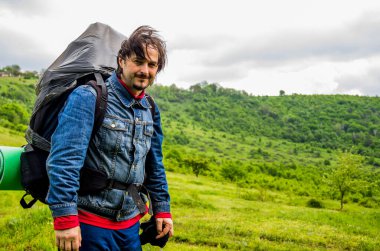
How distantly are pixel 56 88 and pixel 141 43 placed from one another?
79 centimetres

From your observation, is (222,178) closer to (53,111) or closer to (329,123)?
(53,111)

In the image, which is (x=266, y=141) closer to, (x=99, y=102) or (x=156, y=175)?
(x=156, y=175)

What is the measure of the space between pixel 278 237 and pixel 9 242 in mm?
7515

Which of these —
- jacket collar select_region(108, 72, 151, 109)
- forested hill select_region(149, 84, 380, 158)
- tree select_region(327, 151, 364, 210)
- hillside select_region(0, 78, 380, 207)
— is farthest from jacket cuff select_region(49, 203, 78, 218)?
forested hill select_region(149, 84, 380, 158)

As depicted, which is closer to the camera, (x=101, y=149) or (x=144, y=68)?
(x=101, y=149)

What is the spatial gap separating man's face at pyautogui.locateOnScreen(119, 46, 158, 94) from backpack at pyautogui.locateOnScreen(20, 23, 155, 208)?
223 mm

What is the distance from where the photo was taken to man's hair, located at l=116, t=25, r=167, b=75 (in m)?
3.12

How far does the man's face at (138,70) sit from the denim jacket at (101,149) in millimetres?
91

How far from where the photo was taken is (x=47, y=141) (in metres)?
2.90

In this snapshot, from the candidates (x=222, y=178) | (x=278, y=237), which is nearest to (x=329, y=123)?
(x=222, y=178)

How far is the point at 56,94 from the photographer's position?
288cm

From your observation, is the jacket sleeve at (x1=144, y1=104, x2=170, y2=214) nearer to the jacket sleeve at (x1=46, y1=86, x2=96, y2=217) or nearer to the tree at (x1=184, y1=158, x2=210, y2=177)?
the jacket sleeve at (x1=46, y1=86, x2=96, y2=217)

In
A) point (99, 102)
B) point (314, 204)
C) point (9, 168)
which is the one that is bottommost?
point (314, 204)

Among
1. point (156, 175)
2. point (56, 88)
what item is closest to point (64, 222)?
point (56, 88)
